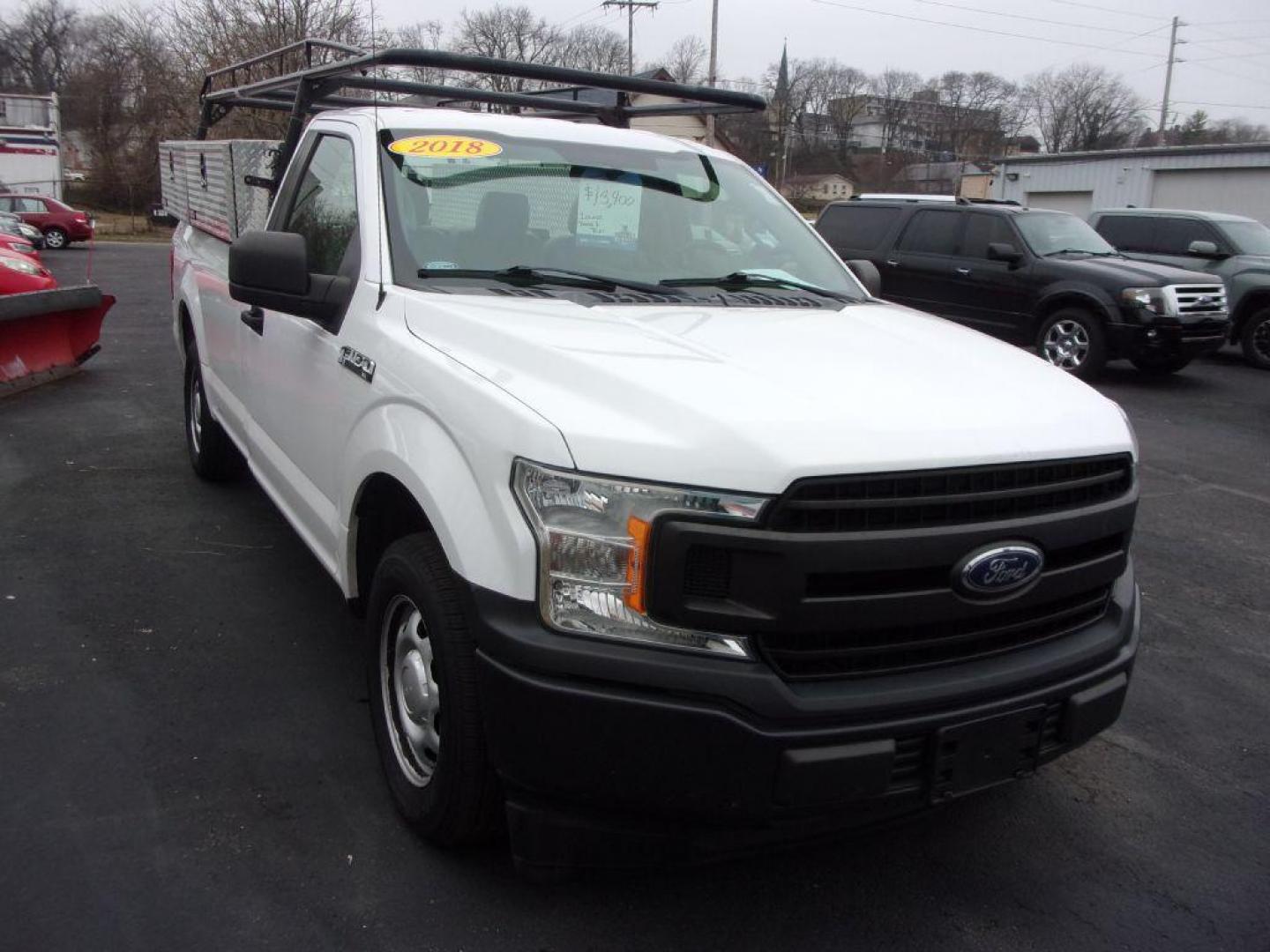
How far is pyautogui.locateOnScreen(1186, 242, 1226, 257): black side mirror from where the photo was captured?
1343 cm

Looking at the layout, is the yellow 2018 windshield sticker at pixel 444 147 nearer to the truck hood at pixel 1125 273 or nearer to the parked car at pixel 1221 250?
the truck hood at pixel 1125 273

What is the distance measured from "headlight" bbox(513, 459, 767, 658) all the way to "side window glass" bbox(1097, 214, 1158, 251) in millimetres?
13948

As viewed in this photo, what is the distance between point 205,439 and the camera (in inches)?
244

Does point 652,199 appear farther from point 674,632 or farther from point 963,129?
point 963,129

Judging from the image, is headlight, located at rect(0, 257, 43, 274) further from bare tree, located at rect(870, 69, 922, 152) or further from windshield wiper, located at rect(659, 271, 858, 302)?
bare tree, located at rect(870, 69, 922, 152)

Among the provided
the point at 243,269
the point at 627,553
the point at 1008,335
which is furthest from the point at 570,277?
the point at 1008,335

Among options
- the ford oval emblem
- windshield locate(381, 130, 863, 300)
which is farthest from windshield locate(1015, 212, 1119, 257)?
the ford oval emblem

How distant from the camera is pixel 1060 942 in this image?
2617 mm

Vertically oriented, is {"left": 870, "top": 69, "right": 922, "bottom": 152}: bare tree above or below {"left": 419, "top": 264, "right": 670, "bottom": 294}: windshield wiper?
above

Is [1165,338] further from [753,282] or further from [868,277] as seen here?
[753,282]

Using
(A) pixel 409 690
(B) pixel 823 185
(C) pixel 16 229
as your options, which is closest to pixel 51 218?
(C) pixel 16 229

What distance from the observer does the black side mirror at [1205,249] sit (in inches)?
529

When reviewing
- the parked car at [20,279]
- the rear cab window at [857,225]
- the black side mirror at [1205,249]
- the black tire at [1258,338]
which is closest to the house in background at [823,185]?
the black side mirror at [1205,249]

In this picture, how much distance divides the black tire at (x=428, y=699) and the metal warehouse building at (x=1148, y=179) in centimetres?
2591
